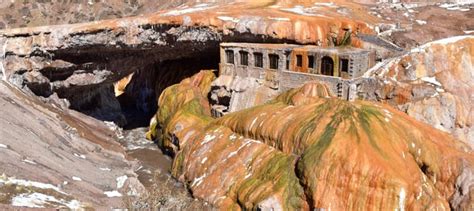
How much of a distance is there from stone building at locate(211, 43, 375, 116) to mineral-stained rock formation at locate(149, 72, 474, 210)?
2217mm

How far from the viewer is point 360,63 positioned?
3875 cm

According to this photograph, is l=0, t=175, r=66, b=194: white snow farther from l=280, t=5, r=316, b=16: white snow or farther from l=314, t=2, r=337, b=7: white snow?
l=314, t=2, r=337, b=7: white snow

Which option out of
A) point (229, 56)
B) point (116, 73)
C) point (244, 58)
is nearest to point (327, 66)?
point (244, 58)

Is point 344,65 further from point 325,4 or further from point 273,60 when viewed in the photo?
point 325,4

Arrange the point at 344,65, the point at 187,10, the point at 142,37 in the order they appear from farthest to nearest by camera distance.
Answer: the point at 187,10
the point at 142,37
the point at 344,65

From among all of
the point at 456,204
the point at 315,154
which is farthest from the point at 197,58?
the point at 456,204

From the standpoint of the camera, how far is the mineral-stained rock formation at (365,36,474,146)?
35.2 m

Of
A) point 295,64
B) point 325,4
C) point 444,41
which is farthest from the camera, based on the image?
point 325,4

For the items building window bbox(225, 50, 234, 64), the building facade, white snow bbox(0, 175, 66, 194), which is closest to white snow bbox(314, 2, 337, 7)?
the building facade

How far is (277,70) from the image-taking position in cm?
4331

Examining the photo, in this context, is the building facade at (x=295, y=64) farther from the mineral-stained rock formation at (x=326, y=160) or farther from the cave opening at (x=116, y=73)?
the cave opening at (x=116, y=73)

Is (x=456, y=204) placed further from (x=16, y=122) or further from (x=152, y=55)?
(x=152, y=55)

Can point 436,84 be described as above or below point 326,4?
below

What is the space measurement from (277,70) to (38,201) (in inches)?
956
